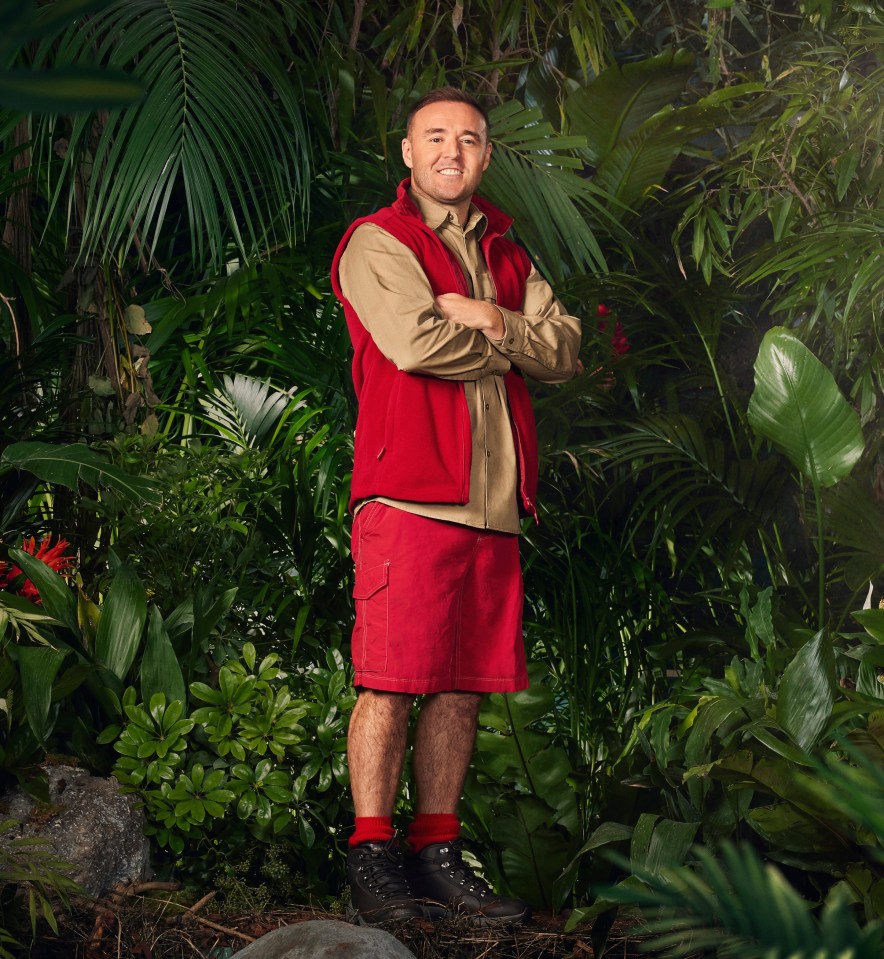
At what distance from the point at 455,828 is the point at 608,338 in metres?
1.50

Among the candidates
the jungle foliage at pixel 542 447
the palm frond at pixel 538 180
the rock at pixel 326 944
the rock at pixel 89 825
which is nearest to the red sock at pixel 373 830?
the rock at pixel 326 944

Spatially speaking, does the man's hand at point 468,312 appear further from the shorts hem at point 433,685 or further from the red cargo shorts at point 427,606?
the shorts hem at point 433,685

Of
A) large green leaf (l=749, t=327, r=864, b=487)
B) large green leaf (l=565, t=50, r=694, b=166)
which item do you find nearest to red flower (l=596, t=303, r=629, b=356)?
large green leaf (l=565, t=50, r=694, b=166)

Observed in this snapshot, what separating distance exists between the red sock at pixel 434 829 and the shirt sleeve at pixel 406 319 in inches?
31.0

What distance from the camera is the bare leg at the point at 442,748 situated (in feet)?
6.64

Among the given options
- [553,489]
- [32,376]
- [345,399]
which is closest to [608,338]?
[553,489]

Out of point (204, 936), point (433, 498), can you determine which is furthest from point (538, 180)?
point (204, 936)

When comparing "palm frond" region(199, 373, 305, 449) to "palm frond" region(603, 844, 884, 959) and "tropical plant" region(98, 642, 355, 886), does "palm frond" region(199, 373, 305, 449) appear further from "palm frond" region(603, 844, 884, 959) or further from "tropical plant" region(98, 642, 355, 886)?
"palm frond" region(603, 844, 884, 959)

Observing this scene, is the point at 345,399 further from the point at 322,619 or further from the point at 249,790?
the point at 249,790

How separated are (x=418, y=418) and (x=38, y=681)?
0.85m

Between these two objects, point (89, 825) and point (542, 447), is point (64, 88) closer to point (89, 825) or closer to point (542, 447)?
point (89, 825)

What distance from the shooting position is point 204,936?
199 centimetres

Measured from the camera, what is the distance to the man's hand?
6.38 ft

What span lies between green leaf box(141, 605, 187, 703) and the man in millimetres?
493
